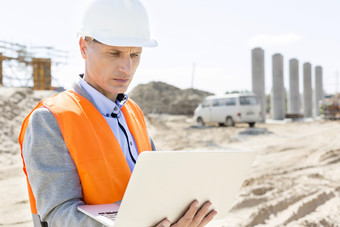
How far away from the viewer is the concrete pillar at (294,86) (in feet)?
84.5

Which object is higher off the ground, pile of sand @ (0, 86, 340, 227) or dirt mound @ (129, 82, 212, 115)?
dirt mound @ (129, 82, 212, 115)

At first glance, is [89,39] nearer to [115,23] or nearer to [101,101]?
[115,23]

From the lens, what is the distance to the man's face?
→ 1465 millimetres

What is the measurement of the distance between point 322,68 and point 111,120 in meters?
32.0

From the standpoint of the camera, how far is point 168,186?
1.28 meters

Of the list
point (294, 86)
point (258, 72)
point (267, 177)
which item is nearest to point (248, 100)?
point (258, 72)

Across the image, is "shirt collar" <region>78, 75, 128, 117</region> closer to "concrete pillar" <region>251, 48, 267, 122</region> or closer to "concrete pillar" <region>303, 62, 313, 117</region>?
"concrete pillar" <region>251, 48, 267, 122</region>

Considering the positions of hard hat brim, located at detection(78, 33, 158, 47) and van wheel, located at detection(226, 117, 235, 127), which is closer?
hard hat brim, located at detection(78, 33, 158, 47)

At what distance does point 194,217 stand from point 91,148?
51cm

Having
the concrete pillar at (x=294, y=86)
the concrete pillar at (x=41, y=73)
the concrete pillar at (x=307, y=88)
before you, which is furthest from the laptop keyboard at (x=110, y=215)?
the concrete pillar at (x=307, y=88)

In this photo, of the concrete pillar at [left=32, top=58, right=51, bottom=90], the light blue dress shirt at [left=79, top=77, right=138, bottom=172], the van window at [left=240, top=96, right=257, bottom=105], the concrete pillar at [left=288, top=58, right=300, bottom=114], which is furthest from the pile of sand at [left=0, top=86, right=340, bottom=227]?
the concrete pillar at [left=288, top=58, right=300, bottom=114]

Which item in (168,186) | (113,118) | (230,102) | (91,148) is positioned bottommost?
(168,186)

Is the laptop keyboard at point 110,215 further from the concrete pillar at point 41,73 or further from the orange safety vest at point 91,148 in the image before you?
the concrete pillar at point 41,73

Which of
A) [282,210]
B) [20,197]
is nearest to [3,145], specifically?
[20,197]
